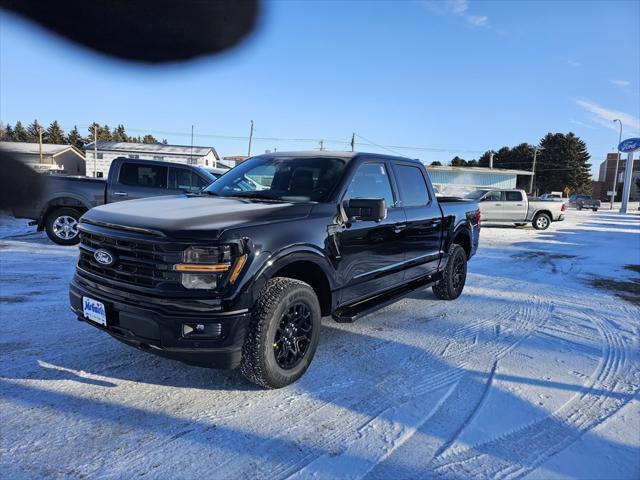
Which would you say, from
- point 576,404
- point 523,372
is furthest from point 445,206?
point 576,404

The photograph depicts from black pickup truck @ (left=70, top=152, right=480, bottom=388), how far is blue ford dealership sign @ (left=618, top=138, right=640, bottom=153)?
41906mm

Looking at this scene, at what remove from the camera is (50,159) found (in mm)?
635

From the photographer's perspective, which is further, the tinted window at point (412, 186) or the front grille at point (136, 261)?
the tinted window at point (412, 186)

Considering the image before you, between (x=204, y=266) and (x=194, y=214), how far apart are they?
1.77 feet

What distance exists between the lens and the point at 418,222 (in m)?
5.45

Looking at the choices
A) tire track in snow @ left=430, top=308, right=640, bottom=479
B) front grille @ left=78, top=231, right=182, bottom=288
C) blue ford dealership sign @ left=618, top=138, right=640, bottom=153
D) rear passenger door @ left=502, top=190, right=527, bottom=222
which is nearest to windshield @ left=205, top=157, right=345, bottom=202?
front grille @ left=78, top=231, right=182, bottom=288

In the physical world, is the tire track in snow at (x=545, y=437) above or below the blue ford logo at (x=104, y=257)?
below

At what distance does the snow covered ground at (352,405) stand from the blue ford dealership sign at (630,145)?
40121 mm

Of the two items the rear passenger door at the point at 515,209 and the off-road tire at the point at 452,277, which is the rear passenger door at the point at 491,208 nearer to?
the rear passenger door at the point at 515,209

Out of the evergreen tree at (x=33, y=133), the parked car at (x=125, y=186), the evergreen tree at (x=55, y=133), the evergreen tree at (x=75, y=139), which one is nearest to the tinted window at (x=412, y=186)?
the evergreen tree at (x=75, y=139)

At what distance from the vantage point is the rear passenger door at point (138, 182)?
9750 millimetres

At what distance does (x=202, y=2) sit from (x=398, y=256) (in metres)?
4.43

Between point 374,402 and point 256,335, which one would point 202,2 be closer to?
point 256,335

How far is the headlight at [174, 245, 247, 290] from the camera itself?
3098mm
